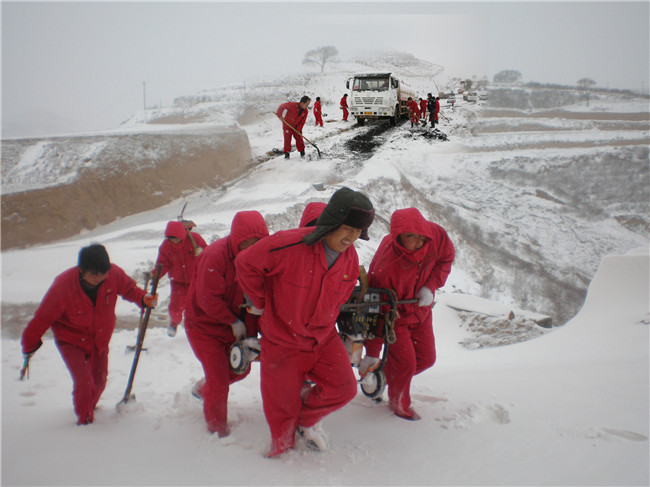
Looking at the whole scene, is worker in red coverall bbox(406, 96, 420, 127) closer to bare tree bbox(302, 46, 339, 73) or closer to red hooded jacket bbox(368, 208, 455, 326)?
bare tree bbox(302, 46, 339, 73)

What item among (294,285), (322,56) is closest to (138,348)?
(294,285)

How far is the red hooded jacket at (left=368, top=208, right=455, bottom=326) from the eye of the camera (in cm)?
287

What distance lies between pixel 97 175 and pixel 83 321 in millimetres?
5506

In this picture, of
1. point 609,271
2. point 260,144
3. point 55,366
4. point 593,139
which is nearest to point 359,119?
point 260,144

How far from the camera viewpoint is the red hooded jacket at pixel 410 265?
2865 millimetres

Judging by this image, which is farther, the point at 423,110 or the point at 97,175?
the point at 423,110

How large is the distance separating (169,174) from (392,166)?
5209 mm

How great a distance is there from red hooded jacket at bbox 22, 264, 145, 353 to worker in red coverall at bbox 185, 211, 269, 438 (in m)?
0.63

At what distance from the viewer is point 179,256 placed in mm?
4652

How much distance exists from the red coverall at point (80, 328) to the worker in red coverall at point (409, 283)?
74.9 inches

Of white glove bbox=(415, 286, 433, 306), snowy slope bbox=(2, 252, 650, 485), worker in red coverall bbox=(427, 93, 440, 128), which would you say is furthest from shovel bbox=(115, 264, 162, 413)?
worker in red coverall bbox=(427, 93, 440, 128)

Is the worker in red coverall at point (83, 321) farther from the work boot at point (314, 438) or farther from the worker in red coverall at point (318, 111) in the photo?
the worker in red coverall at point (318, 111)

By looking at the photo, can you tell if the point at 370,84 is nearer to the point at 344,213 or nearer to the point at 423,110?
the point at 423,110

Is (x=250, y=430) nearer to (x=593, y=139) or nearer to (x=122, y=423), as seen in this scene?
(x=122, y=423)
